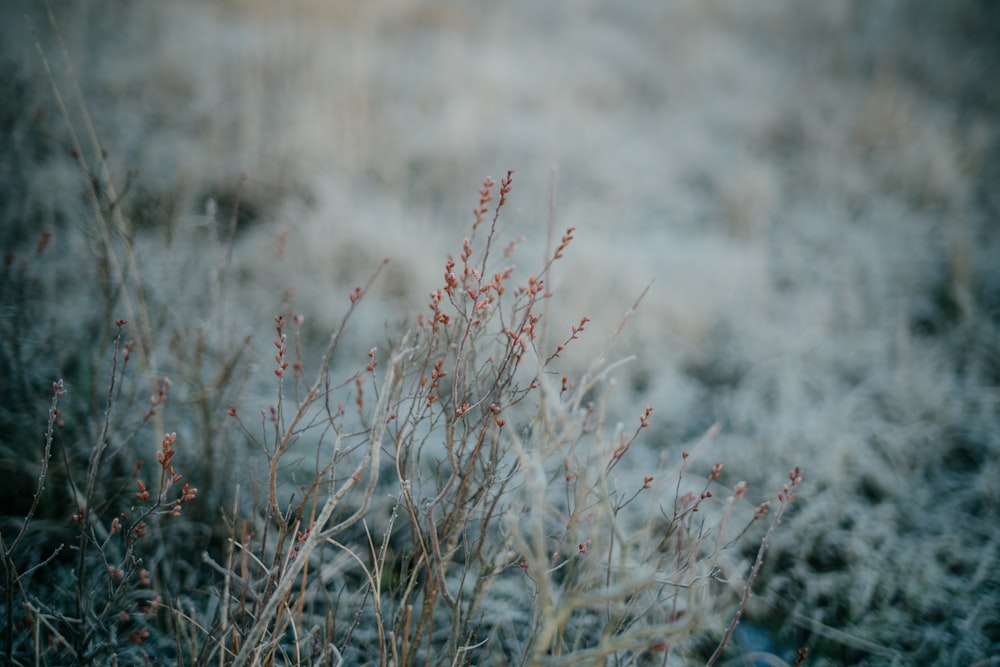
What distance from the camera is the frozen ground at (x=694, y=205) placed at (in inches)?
77.9

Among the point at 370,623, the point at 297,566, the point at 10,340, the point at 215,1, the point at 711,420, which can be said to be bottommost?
Answer: the point at 370,623

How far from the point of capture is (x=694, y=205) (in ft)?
13.6

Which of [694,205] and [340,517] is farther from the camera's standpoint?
[694,205]

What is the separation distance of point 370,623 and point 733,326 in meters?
2.52

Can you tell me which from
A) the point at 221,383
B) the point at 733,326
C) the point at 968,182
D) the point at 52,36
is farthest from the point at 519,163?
the point at 52,36

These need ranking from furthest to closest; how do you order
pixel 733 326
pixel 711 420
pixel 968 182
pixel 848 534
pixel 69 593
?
pixel 968 182
pixel 733 326
pixel 711 420
pixel 848 534
pixel 69 593

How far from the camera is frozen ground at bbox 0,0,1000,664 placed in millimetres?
1978

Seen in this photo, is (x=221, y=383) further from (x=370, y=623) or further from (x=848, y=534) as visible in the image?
(x=848, y=534)

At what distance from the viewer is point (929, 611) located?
64.9 inches

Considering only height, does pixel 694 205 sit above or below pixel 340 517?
above

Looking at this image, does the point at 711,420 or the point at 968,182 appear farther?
the point at 968,182

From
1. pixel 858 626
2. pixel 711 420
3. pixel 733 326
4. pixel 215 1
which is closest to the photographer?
pixel 858 626

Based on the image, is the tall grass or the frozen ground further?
the frozen ground

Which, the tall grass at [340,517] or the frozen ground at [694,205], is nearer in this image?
the tall grass at [340,517]
